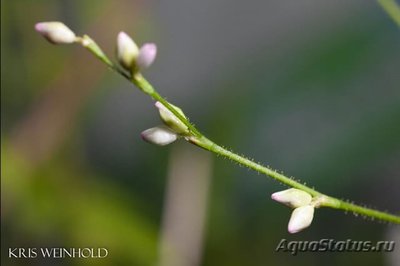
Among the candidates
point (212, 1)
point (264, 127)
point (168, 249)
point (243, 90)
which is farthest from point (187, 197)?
point (212, 1)

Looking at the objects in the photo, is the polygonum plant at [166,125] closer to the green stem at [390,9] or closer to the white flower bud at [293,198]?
the white flower bud at [293,198]

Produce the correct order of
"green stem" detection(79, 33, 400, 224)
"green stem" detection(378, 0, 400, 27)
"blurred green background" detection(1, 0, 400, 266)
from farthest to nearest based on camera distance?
"blurred green background" detection(1, 0, 400, 266)
"green stem" detection(378, 0, 400, 27)
"green stem" detection(79, 33, 400, 224)

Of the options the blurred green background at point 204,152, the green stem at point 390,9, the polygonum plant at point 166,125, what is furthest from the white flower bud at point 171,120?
the blurred green background at point 204,152

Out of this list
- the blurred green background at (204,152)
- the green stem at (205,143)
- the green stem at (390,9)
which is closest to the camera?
the green stem at (205,143)

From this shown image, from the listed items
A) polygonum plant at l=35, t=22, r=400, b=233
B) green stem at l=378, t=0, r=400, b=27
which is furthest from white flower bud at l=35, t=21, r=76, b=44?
green stem at l=378, t=0, r=400, b=27

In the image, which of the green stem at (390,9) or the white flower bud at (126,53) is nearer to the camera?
the white flower bud at (126,53)

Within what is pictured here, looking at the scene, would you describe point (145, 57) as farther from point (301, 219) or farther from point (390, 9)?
point (390, 9)

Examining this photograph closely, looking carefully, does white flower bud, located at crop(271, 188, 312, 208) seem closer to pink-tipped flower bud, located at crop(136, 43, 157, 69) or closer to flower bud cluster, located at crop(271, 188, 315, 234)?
flower bud cluster, located at crop(271, 188, 315, 234)


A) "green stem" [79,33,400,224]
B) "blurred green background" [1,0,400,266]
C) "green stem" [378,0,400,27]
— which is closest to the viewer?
"green stem" [79,33,400,224]

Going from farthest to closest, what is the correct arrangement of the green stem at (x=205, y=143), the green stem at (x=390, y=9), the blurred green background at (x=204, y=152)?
the blurred green background at (x=204, y=152), the green stem at (x=390, y=9), the green stem at (x=205, y=143)

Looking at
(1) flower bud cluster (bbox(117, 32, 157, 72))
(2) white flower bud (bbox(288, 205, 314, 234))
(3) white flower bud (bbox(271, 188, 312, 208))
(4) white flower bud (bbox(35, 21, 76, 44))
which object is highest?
(4) white flower bud (bbox(35, 21, 76, 44))
